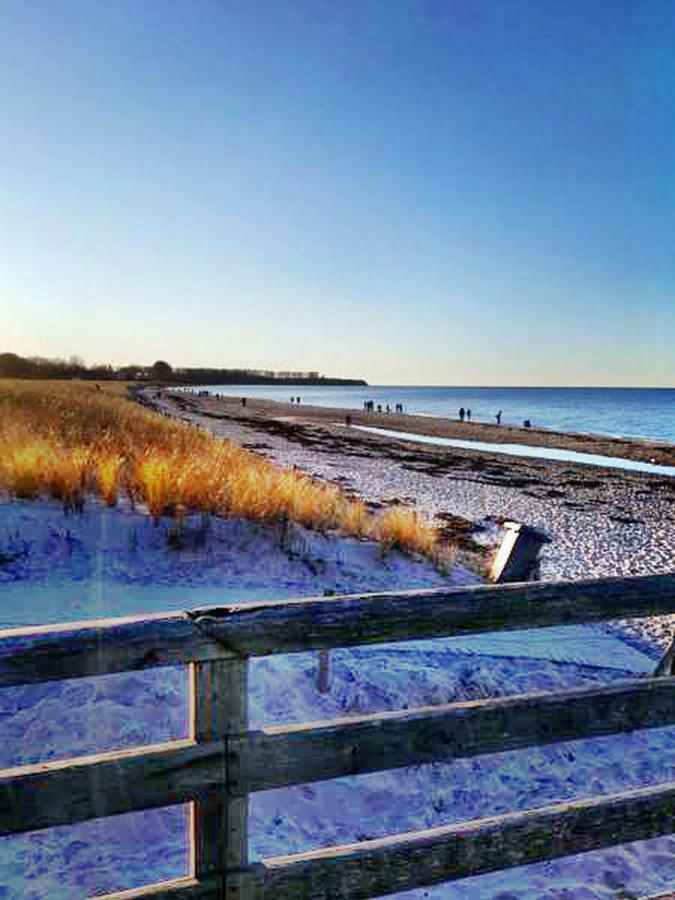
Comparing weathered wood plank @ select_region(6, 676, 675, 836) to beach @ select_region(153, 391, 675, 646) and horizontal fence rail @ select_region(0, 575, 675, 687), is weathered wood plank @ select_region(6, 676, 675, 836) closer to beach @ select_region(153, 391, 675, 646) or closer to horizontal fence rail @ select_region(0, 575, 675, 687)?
horizontal fence rail @ select_region(0, 575, 675, 687)

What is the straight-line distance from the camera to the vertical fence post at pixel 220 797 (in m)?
1.84

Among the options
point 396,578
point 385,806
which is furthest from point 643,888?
point 396,578

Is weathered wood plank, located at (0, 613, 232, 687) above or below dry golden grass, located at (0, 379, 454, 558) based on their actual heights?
above

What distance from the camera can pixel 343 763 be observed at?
1.99m

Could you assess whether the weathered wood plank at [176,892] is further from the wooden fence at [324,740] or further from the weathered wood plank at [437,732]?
the weathered wood plank at [437,732]

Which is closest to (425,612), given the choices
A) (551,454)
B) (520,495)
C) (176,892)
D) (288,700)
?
(176,892)

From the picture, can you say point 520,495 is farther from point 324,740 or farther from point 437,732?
point 324,740

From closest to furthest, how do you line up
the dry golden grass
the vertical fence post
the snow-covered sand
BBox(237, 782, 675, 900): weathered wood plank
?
the vertical fence post → BBox(237, 782, 675, 900): weathered wood plank → the snow-covered sand → the dry golden grass

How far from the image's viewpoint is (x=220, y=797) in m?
1.88

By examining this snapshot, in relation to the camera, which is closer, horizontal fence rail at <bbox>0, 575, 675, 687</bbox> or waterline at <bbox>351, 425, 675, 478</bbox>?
horizontal fence rail at <bbox>0, 575, 675, 687</bbox>

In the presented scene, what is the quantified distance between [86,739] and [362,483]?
14.8 m

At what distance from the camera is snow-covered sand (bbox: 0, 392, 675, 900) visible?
346 centimetres

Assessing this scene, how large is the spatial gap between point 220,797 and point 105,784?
1.07ft

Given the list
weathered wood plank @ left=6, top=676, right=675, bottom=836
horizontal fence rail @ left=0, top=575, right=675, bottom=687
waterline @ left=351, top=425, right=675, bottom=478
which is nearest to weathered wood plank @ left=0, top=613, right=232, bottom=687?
horizontal fence rail @ left=0, top=575, right=675, bottom=687
